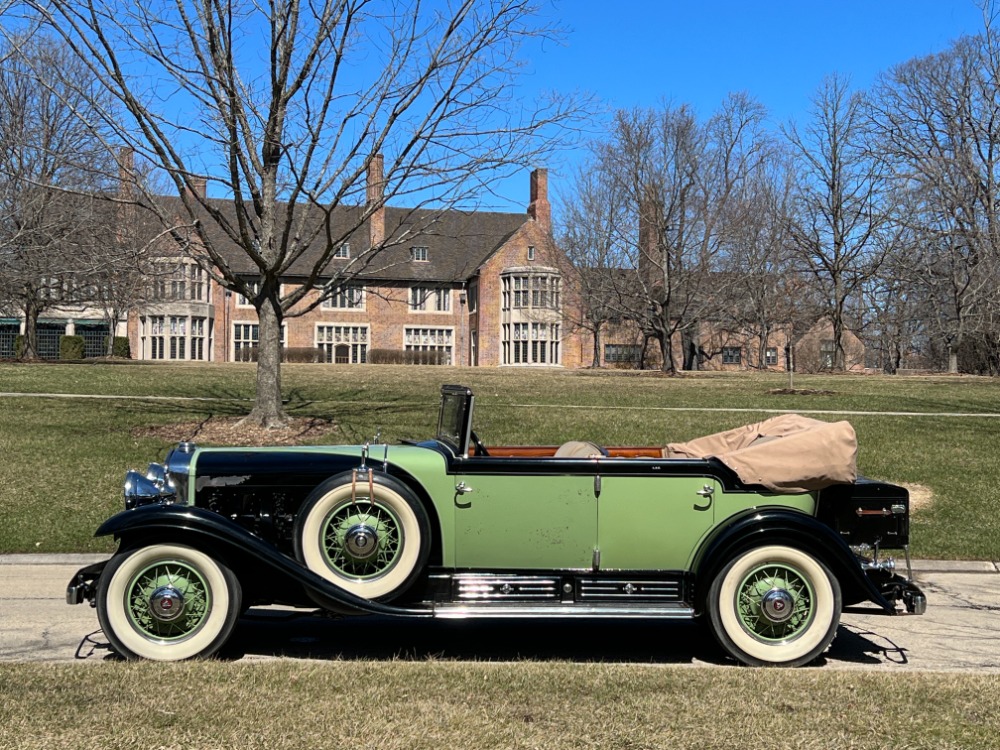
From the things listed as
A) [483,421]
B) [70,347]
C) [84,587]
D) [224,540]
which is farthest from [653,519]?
[70,347]

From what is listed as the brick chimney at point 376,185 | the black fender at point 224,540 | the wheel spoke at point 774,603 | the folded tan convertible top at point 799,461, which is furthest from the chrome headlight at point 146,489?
the brick chimney at point 376,185

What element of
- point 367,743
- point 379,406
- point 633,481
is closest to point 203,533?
point 367,743

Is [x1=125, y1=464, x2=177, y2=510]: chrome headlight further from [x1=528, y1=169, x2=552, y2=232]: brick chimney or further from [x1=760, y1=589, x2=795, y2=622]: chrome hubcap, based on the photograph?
[x1=528, y1=169, x2=552, y2=232]: brick chimney

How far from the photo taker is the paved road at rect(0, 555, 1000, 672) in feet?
19.0

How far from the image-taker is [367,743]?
12.7 feet

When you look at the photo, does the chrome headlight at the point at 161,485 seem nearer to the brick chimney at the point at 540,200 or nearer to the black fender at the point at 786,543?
the black fender at the point at 786,543

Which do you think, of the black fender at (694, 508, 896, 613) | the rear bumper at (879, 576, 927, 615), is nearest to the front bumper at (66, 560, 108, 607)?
the black fender at (694, 508, 896, 613)

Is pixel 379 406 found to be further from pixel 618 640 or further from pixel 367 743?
pixel 367 743

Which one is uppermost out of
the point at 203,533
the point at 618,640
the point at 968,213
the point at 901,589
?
the point at 968,213

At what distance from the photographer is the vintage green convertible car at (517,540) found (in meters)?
5.37

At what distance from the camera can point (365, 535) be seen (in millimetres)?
5434

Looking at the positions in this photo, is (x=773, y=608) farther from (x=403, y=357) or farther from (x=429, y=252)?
(x=429, y=252)

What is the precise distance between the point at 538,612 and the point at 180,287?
44.7m

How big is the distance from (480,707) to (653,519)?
1.77 metres
